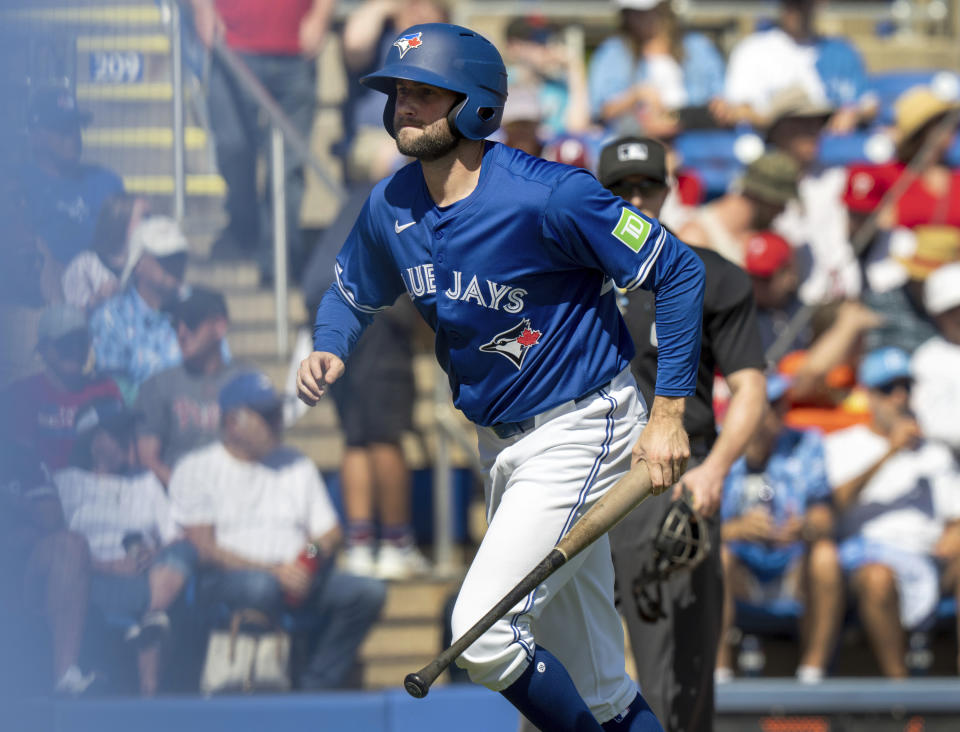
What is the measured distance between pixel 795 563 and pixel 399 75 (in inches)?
139

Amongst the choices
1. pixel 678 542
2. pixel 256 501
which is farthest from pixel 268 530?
pixel 678 542

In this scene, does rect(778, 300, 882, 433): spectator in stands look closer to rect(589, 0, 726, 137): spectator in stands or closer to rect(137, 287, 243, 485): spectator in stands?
rect(589, 0, 726, 137): spectator in stands

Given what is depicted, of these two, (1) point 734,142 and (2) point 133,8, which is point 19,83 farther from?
(1) point 734,142

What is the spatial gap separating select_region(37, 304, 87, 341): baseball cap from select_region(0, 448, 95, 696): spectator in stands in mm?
378

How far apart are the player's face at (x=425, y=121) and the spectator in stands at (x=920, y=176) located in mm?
4386

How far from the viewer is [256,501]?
5.44m

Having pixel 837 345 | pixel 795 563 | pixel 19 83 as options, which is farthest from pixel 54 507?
pixel 837 345

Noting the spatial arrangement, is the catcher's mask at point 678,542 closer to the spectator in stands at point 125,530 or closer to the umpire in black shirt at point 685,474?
the umpire in black shirt at point 685,474

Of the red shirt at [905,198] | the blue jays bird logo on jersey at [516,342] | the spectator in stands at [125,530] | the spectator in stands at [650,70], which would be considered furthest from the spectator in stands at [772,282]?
the blue jays bird logo on jersey at [516,342]

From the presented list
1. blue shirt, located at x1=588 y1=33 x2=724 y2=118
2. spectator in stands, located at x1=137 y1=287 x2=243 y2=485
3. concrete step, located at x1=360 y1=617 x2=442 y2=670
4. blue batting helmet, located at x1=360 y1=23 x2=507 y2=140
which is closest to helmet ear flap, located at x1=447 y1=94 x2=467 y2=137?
blue batting helmet, located at x1=360 y1=23 x2=507 y2=140

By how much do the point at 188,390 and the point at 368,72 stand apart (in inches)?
93.8

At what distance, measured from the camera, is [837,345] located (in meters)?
6.49

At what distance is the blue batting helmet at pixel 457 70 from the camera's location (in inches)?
127

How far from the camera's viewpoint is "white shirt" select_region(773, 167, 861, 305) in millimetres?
6930
